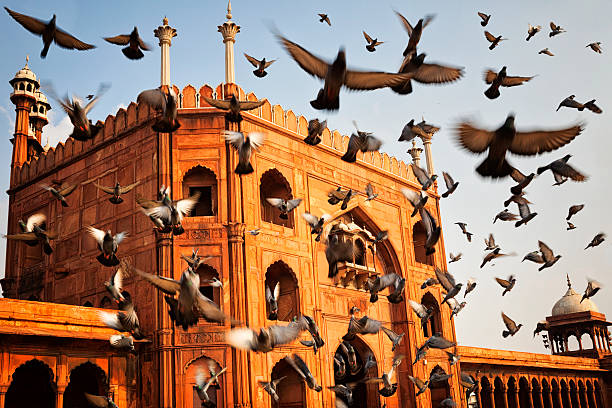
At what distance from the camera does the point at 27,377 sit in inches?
592

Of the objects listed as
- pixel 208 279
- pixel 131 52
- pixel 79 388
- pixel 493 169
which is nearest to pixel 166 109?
pixel 131 52

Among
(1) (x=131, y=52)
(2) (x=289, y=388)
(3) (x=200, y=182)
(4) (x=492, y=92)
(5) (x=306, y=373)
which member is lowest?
(5) (x=306, y=373)

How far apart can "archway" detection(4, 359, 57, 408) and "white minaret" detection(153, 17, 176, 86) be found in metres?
7.05

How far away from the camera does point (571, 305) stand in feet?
107

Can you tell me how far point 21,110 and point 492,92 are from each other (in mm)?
16190

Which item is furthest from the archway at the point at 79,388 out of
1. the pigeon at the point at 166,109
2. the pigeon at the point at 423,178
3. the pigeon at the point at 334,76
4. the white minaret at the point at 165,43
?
the pigeon at the point at 334,76

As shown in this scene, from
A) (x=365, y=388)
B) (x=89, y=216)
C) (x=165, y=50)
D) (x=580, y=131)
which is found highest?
(x=165, y=50)

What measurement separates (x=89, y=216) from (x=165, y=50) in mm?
4448

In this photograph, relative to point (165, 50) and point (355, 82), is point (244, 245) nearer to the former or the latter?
point (165, 50)

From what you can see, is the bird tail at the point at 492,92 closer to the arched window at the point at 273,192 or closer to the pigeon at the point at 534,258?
the pigeon at the point at 534,258

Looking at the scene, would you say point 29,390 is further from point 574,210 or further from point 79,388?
point 574,210

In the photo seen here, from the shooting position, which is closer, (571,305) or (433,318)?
(433,318)

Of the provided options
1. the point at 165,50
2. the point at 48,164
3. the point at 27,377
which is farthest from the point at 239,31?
the point at 27,377

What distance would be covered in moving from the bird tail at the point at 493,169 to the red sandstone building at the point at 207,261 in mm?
8692
